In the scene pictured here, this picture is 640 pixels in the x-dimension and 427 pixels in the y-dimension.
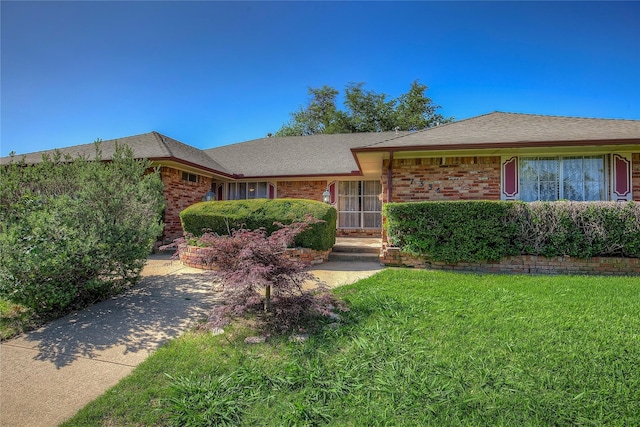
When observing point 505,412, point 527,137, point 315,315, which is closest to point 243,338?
point 315,315

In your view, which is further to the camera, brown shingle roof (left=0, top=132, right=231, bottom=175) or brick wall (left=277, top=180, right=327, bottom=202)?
brick wall (left=277, top=180, right=327, bottom=202)

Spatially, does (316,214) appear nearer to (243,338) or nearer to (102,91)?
(243,338)

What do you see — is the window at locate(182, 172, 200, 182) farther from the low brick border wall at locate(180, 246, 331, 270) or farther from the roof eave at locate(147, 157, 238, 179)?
the low brick border wall at locate(180, 246, 331, 270)

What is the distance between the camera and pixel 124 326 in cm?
375

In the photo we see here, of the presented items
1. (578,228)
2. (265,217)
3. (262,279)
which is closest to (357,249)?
(265,217)

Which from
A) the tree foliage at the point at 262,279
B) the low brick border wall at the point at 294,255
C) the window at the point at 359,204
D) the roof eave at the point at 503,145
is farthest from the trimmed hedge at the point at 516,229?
the window at the point at 359,204

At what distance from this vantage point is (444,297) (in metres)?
4.40

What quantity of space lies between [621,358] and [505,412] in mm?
1593

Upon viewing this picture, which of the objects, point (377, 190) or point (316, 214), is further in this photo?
point (377, 190)

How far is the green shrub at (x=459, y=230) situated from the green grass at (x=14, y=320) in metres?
6.71

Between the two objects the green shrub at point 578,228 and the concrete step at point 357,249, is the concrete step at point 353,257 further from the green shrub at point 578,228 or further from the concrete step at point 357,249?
the green shrub at point 578,228

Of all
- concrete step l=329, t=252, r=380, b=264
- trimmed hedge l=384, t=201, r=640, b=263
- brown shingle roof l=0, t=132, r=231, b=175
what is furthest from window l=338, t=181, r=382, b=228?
trimmed hedge l=384, t=201, r=640, b=263

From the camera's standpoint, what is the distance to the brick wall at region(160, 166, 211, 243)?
33.2 feet

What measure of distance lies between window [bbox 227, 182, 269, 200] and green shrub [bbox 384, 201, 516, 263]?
26.6 ft
